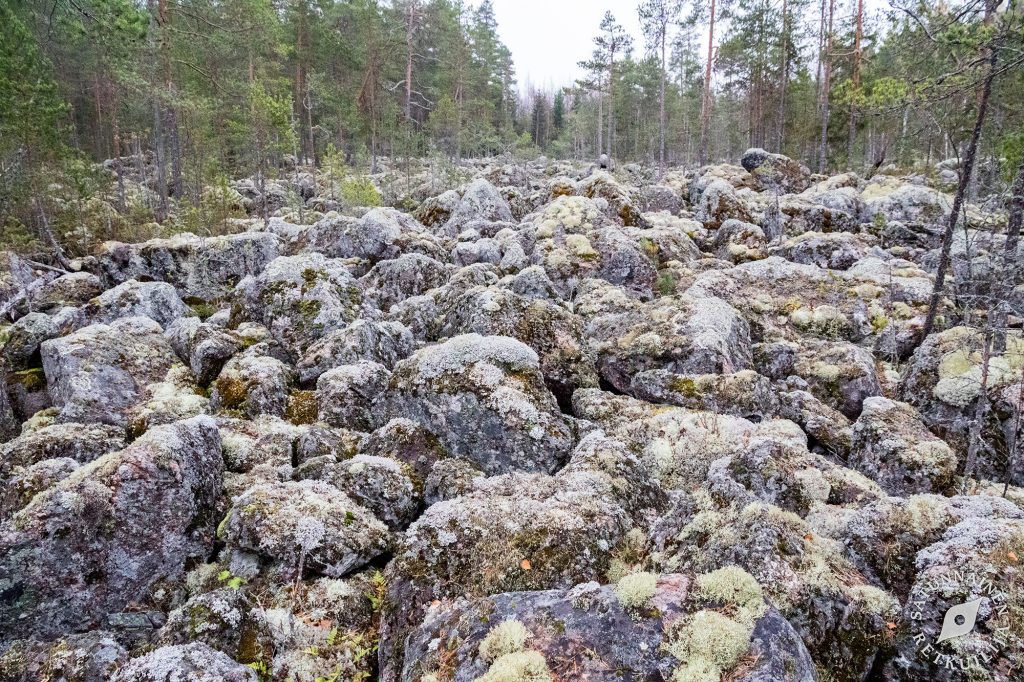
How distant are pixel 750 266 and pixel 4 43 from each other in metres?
34.5

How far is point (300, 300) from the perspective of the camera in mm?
14984

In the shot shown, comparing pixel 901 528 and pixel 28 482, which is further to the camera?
pixel 28 482

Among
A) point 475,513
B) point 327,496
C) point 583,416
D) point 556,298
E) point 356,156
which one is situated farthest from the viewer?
point 356,156

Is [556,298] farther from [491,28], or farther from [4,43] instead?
[491,28]

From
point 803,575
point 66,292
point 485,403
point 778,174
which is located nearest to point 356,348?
point 485,403

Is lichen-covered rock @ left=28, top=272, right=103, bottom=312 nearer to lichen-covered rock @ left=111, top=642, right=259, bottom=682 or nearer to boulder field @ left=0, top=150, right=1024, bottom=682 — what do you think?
boulder field @ left=0, top=150, right=1024, bottom=682

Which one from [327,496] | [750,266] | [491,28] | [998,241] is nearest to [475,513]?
[327,496]

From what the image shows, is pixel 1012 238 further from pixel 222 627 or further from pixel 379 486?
pixel 222 627

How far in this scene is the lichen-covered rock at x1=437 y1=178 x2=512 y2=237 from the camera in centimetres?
2700

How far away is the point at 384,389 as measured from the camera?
1137 cm

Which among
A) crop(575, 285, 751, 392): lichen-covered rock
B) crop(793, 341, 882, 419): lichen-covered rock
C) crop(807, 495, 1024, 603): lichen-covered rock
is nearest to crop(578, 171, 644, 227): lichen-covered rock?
crop(575, 285, 751, 392): lichen-covered rock

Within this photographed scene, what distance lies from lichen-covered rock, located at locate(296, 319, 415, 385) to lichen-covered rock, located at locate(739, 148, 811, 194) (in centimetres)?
2971

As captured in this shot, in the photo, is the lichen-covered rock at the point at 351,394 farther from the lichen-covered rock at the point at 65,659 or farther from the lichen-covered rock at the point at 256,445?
the lichen-covered rock at the point at 65,659

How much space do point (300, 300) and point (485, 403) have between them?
8.00 meters
